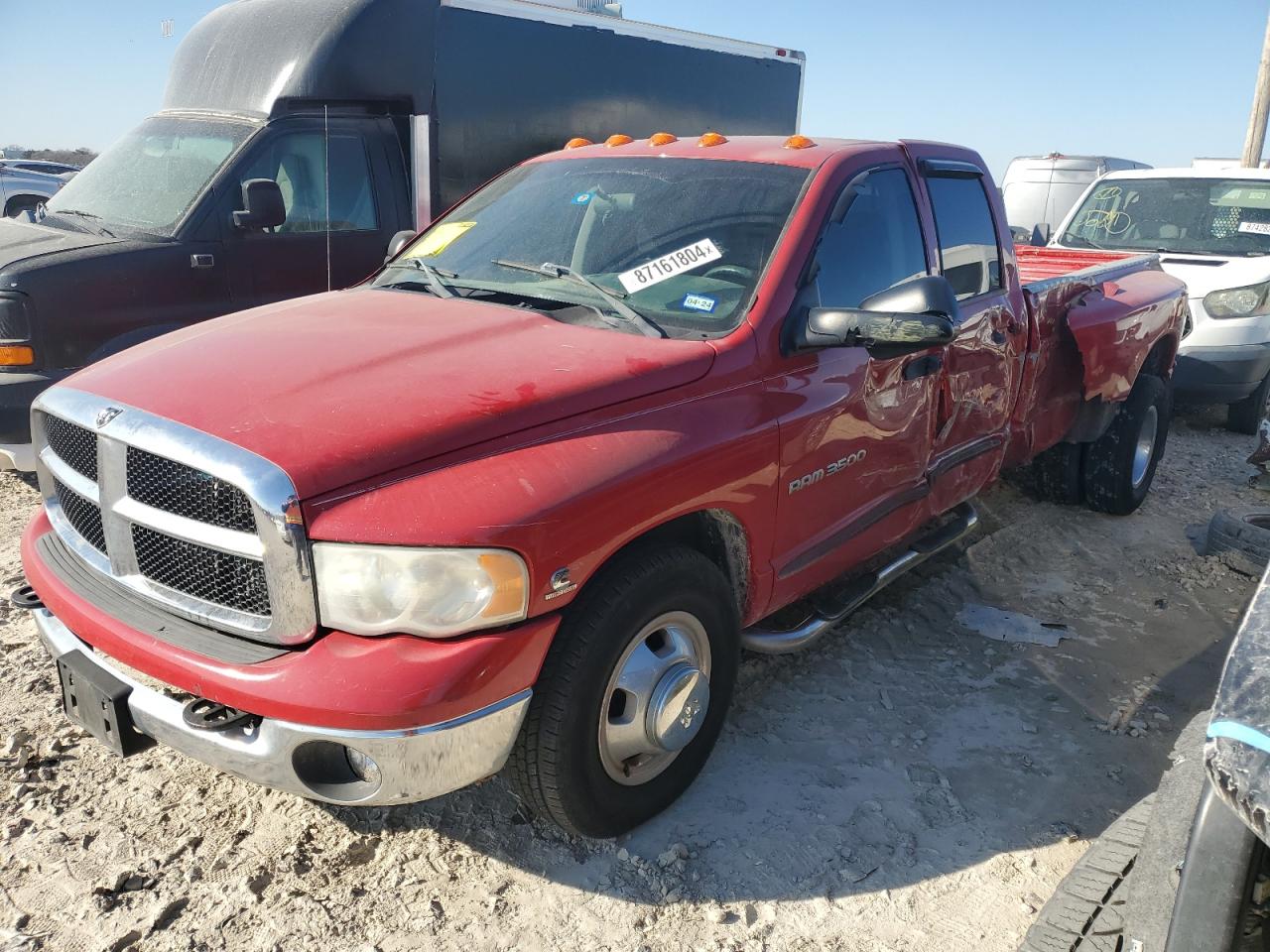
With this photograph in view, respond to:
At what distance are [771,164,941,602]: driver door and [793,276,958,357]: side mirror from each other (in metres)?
0.09

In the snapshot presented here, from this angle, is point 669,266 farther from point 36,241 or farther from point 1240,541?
point 36,241

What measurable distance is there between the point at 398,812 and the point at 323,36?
4761mm

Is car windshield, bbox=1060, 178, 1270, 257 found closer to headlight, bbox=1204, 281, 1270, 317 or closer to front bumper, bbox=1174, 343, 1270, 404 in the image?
headlight, bbox=1204, 281, 1270, 317

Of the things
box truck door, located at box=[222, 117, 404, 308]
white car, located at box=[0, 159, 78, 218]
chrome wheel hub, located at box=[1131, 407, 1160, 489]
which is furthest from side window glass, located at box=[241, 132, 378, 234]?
white car, located at box=[0, 159, 78, 218]

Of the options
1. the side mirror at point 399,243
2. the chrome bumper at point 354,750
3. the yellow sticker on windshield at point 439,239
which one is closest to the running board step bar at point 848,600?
the chrome bumper at point 354,750

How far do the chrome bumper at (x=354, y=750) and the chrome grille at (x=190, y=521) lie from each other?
224 millimetres

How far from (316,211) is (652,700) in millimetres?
4314

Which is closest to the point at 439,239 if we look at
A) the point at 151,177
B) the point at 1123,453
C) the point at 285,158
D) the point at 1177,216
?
the point at 285,158

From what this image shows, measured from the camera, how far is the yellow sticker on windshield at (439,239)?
144 inches

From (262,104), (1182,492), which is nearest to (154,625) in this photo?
(262,104)

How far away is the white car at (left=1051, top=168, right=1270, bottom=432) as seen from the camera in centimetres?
733

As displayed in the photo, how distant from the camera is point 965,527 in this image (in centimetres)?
407

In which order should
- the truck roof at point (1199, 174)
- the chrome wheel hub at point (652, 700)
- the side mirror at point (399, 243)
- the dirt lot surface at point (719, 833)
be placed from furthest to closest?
the truck roof at point (1199, 174) → the side mirror at point (399, 243) → the chrome wheel hub at point (652, 700) → the dirt lot surface at point (719, 833)

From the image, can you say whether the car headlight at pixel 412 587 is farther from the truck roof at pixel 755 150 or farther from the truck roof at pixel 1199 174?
the truck roof at pixel 1199 174
